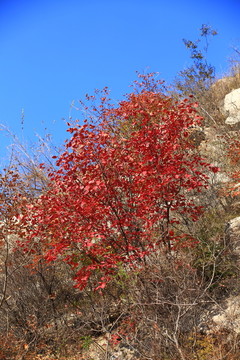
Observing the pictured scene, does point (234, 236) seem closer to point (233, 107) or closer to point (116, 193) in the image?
point (116, 193)

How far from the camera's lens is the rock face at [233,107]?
15330 millimetres

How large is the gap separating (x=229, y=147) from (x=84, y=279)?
9189 millimetres

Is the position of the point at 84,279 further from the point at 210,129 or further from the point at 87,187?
the point at 210,129

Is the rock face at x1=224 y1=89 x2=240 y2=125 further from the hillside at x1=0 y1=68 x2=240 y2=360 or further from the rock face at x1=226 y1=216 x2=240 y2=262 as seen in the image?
the rock face at x1=226 y1=216 x2=240 y2=262

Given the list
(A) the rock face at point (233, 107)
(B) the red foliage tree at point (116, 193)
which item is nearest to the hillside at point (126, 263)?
(B) the red foliage tree at point (116, 193)

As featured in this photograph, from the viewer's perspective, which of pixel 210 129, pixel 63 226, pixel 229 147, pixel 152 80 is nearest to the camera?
pixel 63 226

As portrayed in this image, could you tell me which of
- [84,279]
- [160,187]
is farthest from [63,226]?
[160,187]

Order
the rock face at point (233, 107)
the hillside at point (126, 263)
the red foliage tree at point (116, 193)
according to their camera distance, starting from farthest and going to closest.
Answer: the rock face at point (233, 107)
the red foliage tree at point (116, 193)
the hillside at point (126, 263)

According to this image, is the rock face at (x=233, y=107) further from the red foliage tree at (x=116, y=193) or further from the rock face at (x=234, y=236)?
the red foliage tree at (x=116, y=193)

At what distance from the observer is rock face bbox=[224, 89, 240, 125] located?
604 inches

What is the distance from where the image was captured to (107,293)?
8.54 meters

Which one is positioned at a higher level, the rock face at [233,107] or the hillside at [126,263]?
the rock face at [233,107]

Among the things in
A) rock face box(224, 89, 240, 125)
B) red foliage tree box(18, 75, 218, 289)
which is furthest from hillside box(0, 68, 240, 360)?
rock face box(224, 89, 240, 125)

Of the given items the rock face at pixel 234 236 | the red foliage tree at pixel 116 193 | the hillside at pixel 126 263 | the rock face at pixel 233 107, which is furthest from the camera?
the rock face at pixel 233 107
